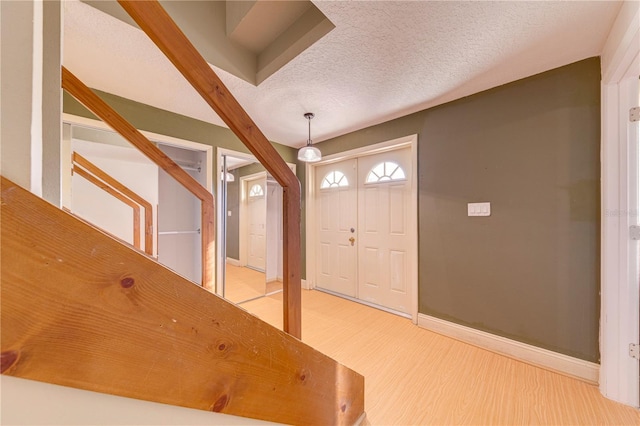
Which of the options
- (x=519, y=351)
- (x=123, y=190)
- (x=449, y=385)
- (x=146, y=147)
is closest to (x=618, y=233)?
(x=519, y=351)

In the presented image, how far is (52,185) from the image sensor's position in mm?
548

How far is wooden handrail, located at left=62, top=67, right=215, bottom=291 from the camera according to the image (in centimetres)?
99

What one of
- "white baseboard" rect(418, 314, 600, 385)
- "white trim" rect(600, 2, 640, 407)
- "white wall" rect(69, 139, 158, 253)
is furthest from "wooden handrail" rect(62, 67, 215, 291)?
"white trim" rect(600, 2, 640, 407)

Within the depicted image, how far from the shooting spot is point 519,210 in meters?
1.96

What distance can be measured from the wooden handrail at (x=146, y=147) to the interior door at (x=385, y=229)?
1925mm

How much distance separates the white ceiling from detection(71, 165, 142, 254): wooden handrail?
2.54 feet

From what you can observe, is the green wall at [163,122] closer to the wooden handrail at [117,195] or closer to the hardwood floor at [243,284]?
the wooden handrail at [117,195]

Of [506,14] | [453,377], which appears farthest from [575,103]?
[453,377]

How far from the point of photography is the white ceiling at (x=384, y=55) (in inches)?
52.4

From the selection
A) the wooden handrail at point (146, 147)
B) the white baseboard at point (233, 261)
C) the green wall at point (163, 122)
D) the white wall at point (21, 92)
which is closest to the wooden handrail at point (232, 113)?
the white wall at point (21, 92)

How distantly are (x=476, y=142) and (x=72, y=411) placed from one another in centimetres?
275

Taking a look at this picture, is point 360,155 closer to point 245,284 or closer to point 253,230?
point 253,230

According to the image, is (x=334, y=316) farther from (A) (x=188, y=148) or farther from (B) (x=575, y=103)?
(B) (x=575, y=103)

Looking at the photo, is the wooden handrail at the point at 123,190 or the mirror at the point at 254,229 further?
the mirror at the point at 254,229
